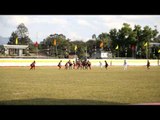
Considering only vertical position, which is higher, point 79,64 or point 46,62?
point 46,62


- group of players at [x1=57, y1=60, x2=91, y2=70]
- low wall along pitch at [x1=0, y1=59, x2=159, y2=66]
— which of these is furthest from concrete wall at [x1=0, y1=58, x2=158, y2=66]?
group of players at [x1=57, y1=60, x2=91, y2=70]

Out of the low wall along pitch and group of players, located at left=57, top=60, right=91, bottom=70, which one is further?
the low wall along pitch

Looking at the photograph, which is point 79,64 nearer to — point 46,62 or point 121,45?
point 46,62

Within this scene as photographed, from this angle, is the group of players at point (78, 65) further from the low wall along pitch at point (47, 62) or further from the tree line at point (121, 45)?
the tree line at point (121, 45)

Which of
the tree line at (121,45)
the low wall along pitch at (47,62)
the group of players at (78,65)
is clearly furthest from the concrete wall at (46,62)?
the tree line at (121,45)

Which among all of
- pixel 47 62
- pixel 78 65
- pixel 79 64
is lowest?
pixel 78 65

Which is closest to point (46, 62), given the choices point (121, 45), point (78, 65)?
point (78, 65)

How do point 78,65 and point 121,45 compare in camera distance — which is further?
point 121,45

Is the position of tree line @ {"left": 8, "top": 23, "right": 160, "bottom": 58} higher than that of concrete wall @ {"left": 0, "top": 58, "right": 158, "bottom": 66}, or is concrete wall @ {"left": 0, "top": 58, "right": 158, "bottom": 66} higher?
tree line @ {"left": 8, "top": 23, "right": 160, "bottom": 58}

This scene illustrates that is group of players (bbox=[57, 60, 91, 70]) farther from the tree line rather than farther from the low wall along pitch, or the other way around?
the tree line

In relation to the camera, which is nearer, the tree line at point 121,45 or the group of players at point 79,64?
the group of players at point 79,64

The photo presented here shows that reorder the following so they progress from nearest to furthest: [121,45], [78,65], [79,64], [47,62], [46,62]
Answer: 1. [79,64]
2. [78,65]
3. [46,62]
4. [47,62]
5. [121,45]
